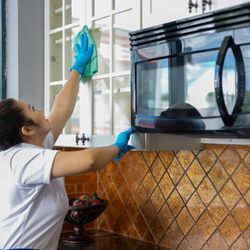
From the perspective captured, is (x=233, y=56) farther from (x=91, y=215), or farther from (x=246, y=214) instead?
(x=91, y=215)

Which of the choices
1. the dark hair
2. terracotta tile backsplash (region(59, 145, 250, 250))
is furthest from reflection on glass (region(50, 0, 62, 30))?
the dark hair

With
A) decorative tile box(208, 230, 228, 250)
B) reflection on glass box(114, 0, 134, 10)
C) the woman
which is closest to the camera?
the woman

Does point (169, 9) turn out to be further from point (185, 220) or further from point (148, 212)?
point (148, 212)

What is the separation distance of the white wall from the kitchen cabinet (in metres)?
0.89

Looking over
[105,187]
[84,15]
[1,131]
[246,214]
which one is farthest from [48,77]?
[246,214]

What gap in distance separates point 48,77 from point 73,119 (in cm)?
32

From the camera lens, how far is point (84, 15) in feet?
6.97

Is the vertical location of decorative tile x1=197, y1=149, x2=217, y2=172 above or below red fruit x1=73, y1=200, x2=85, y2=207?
above

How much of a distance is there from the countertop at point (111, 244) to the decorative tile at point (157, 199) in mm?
172

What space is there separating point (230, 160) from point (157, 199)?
Result: 49 centimetres

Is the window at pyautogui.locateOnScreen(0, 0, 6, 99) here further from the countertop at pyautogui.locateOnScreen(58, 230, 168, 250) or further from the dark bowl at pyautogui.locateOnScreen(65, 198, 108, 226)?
the countertop at pyautogui.locateOnScreen(58, 230, 168, 250)

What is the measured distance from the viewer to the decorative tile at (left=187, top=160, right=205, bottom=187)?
205 centimetres

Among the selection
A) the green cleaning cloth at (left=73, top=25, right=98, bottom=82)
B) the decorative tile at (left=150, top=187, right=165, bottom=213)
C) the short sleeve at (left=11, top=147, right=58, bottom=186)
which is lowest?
the decorative tile at (left=150, top=187, right=165, bottom=213)

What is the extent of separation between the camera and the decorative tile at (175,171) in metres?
2.16
